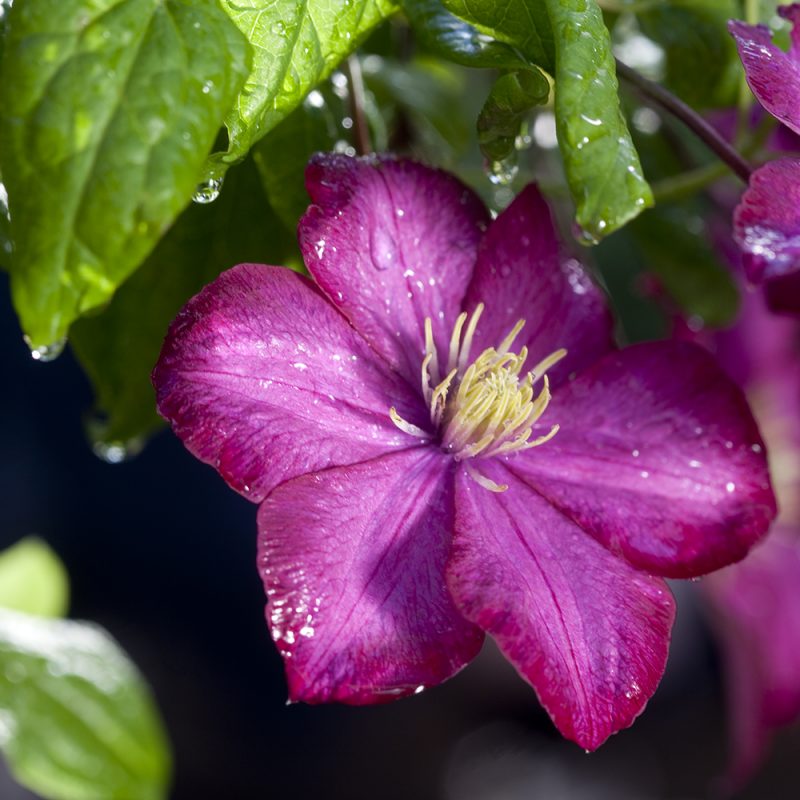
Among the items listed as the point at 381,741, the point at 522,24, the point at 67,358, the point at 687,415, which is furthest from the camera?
the point at 381,741

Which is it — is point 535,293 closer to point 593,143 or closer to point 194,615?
point 593,143

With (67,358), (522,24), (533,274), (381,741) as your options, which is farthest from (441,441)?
(381,741)

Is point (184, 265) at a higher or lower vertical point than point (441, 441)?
higher

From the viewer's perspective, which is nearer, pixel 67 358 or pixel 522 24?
pixel 522 24

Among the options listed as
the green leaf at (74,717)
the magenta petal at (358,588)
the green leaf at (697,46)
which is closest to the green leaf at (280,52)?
the magenta petal at (358,588)

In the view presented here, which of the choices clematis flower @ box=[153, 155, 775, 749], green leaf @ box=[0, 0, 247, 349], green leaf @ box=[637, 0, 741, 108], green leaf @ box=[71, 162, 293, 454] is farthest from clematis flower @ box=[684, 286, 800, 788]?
green leaf @ box=[0, 0, 247, 349]

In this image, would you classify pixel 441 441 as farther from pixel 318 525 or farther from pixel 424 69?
pixel 424 69

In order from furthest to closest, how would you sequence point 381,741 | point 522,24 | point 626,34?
point 381,741 → point 626,34 → point 522,24

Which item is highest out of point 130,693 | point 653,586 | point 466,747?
point 653,586
